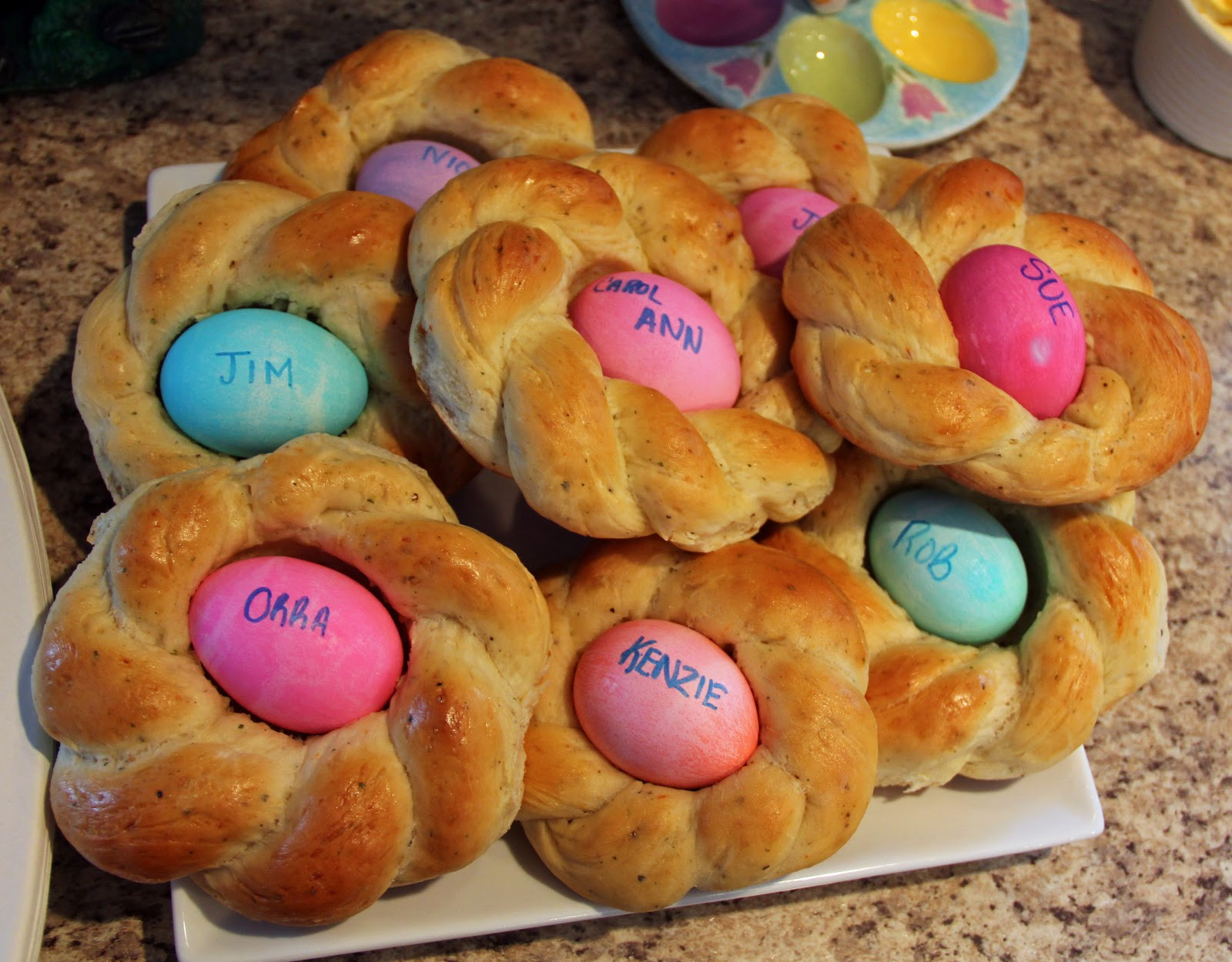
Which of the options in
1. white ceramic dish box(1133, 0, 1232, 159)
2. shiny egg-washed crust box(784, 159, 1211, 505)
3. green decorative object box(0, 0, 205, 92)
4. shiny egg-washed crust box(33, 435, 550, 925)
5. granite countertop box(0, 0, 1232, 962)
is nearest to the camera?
shiny egg-washed crust box(33, 435, 550, 925)

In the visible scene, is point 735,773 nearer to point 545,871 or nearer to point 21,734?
point 545,871

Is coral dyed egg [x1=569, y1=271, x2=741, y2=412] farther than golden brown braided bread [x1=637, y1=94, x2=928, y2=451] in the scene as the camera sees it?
No

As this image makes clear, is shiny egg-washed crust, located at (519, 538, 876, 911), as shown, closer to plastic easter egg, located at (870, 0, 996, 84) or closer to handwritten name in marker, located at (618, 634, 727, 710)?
handwritten name in marker, located at (618, 634, 727, 710)

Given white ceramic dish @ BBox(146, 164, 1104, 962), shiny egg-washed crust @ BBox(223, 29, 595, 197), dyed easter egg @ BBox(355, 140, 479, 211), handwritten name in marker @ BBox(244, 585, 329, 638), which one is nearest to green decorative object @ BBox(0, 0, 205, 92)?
shiny egg-washed crust @ BBox(223, 29, 595, 197)

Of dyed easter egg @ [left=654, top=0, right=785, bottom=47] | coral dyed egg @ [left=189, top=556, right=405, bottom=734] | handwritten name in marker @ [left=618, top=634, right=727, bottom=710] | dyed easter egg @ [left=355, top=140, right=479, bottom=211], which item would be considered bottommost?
handwritten name in marker @ [left=618, top=634, right=727, bottom=710]

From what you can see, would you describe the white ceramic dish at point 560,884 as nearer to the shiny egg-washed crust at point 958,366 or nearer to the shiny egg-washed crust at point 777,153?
the shiny egg-washed crust at point 958,366

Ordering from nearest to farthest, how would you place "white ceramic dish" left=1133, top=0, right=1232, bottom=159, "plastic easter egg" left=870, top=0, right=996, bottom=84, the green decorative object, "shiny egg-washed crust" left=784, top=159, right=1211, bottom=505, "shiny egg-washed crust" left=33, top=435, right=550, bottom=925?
"shiny egg-washed crust" left=33, top=435, right=550, bottom=925 → "shiny egg-washed crust" left=784, top=159, right=1211, bottom=505 → the green decorative object → "white ceramic dish" left=1133, top=0, right=1232, bottom=159 → "plastic easter egg" left=870, top=0, right=996, bottom=84

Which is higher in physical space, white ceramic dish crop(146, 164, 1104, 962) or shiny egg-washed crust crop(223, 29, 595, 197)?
shiny egg-washed crust crop(223, 29, 595, 197)
